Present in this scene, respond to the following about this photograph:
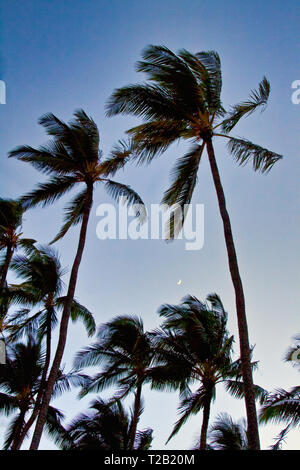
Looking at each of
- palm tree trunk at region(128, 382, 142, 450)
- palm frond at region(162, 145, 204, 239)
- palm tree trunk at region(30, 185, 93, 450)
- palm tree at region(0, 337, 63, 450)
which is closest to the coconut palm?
palm tree at region(0, 337, 63, 450)

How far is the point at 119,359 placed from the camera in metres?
18.4

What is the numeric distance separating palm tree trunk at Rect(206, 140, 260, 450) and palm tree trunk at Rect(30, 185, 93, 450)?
5.14 metres

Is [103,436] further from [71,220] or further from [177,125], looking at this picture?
[177,125]

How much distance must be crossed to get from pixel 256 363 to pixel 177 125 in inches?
398

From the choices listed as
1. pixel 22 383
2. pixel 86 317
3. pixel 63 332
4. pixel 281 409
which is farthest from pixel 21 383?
pixel 281 409

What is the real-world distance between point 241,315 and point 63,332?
5669mm

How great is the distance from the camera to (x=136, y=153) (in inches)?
522

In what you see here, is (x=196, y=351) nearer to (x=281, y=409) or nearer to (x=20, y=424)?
(x=281, y=409)

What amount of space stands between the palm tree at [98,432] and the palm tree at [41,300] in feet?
9.24

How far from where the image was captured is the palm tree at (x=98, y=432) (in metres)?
17.5

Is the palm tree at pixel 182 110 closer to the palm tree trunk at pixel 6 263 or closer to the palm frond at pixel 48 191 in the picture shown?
the palm frond at pixel 48 191

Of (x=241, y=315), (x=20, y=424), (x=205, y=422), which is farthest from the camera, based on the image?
(x=20, y=424)

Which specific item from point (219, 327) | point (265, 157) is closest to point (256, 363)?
point (219, 327)

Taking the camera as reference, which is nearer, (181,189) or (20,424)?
(181,189)
